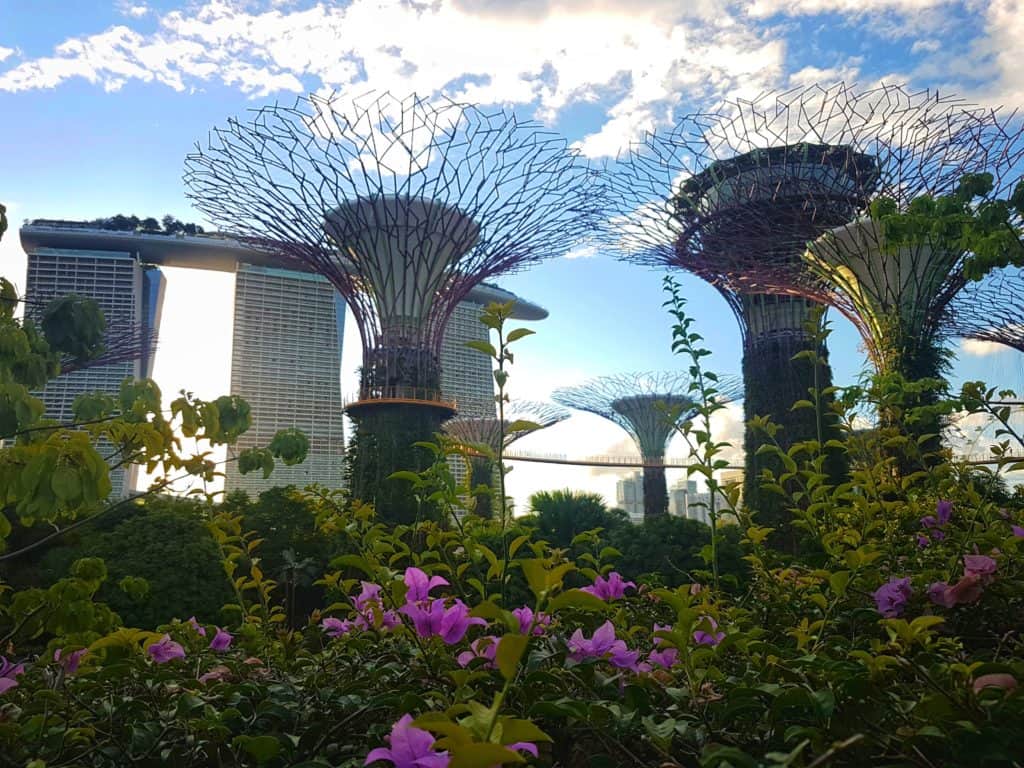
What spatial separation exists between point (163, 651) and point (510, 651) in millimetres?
1594

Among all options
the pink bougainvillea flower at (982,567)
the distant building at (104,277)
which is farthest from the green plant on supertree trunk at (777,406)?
the distant building at (104,277)

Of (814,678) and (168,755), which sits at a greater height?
(814,678)

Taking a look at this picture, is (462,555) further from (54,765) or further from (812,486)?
(54,765)

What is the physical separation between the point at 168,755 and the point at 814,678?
106 cm

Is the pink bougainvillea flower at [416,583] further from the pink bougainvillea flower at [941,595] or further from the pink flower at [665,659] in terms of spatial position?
the pink bougainvillea flower at [941,595]

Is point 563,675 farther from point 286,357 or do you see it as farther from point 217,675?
point 286,357

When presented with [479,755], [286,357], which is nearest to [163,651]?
[479,755]

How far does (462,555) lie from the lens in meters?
2.40

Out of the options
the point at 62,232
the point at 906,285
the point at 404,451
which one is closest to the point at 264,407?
the point at 62,232

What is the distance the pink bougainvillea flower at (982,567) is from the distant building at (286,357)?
51641 millimetres

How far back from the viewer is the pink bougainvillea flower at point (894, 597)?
160cm

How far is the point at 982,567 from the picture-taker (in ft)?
4.89

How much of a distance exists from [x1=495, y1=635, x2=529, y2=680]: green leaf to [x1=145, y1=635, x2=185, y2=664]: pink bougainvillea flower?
5.07 feet

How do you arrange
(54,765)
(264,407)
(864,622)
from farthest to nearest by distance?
(264,407) < (864,622) < (54,765)
